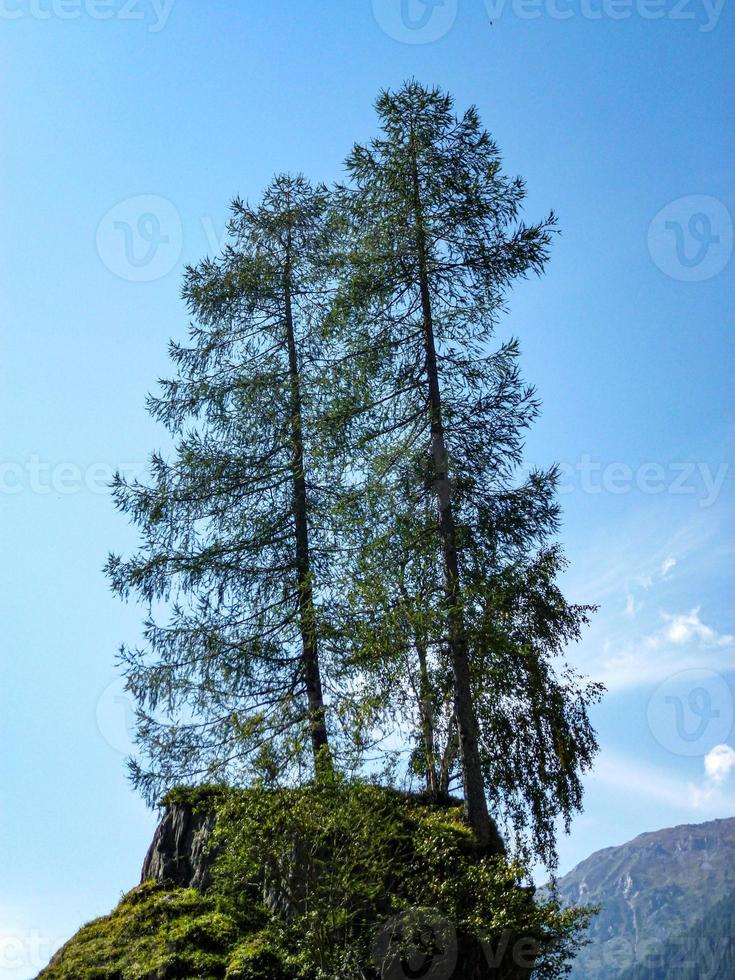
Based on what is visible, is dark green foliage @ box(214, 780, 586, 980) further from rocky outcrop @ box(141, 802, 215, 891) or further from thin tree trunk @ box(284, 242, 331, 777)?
thin tree trunk @ box(284, 242, 331, 777)

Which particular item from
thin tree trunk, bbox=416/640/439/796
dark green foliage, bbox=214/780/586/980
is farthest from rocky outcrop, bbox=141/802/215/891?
thin tree trunk, bbox=416/640/439/796

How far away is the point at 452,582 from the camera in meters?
12.2

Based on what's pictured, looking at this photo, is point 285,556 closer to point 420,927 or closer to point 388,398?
point 388,398

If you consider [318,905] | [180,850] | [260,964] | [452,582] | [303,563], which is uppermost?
[303,563]

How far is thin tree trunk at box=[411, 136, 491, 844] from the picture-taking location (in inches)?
463

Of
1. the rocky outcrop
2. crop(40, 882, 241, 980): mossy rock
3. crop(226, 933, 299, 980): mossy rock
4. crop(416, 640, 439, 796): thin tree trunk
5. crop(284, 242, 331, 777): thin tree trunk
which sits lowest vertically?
crop(226, 933, 299, 980): mossy rock

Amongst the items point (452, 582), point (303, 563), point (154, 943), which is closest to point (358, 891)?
point (154, 943)

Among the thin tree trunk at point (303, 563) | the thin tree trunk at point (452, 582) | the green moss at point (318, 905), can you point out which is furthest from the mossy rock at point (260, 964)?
the thin tree trunk at point (452, 582)

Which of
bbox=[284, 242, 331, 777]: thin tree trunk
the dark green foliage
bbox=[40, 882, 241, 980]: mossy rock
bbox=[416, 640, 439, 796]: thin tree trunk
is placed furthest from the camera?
bbox=[284, 242, 331, 777]: thin tree trunk

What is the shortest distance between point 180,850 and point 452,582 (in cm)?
546

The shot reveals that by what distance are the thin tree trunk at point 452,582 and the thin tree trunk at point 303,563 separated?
2.12 meters

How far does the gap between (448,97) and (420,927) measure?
1217 cm

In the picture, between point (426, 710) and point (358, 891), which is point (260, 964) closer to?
point (358, 891)

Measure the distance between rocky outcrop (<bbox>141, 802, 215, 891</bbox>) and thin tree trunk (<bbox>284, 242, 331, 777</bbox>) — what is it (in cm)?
195
